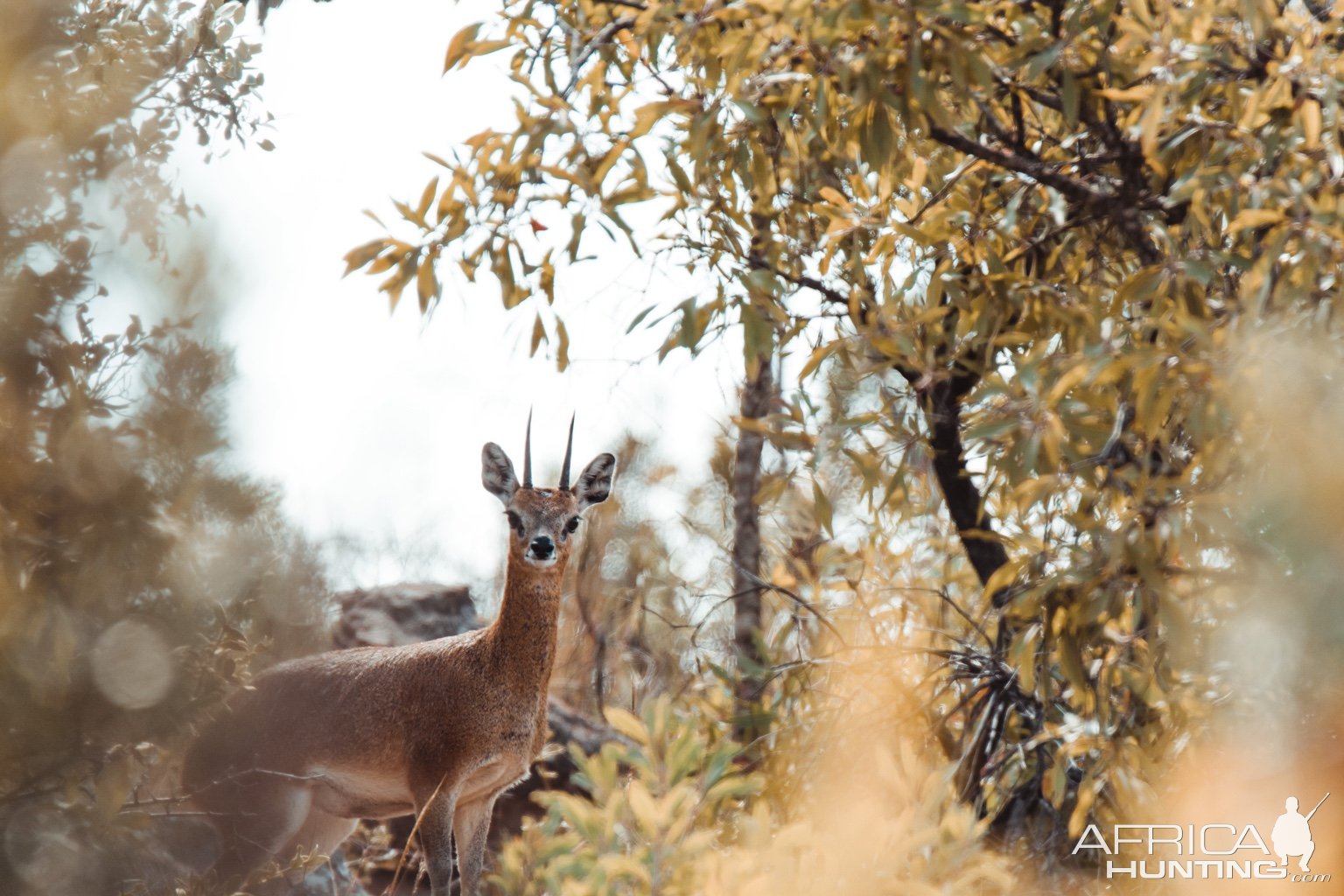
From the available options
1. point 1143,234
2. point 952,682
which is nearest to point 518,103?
point 1143,234

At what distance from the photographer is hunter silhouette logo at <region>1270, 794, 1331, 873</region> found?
3211 millimetres

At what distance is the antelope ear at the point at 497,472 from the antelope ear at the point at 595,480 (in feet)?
0.76

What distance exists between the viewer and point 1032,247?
14.3 feet

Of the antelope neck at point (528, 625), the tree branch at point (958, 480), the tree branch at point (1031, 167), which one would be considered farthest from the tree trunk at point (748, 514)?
the tree branch at point (1031, 167)

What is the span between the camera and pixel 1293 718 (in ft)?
10.9

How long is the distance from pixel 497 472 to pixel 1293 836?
8.68 ft

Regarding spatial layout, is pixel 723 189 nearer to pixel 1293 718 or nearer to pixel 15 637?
pixel 1293 718

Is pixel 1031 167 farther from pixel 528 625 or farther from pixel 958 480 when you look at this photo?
pixel 528 625

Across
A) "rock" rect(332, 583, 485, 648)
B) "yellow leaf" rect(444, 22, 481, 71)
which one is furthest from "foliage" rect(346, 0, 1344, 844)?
"rock" rect(332, 583, 485, 648)

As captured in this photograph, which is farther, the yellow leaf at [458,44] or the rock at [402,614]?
the rock at [402,614]

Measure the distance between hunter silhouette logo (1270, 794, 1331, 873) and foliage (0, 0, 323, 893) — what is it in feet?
8.69

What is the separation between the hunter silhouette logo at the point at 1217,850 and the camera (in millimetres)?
3195

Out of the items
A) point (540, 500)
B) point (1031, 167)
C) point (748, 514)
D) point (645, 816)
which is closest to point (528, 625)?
point (540, 500)

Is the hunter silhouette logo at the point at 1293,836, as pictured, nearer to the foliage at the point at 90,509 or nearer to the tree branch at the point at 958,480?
the tree branch at the point at 958,480
